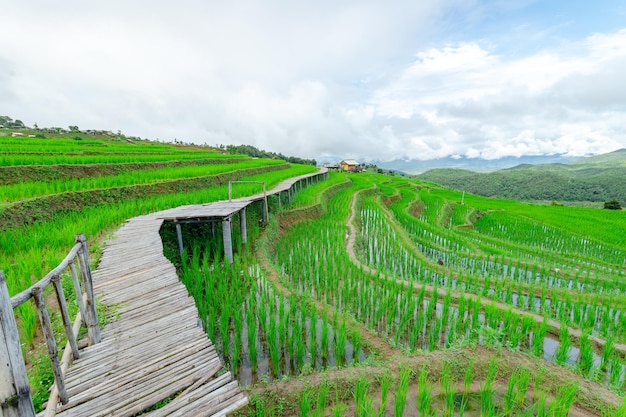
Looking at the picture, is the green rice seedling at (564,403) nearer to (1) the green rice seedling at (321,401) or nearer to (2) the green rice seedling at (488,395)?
(2) the green rice seedling at (488,395)

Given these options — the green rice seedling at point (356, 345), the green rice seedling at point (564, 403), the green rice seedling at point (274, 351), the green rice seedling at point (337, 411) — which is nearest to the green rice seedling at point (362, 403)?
the green rice seedling at point (337, 411)

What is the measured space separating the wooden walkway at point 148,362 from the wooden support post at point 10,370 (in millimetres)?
919

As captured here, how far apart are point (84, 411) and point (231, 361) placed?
2.35 meters

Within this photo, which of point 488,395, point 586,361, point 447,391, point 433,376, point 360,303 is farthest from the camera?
point 360,303

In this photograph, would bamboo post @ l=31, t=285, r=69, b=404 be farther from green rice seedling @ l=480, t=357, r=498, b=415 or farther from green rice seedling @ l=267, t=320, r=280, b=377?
green rice seedling @ l=480, t=357, r=498, b=415

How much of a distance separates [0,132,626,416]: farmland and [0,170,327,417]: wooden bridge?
900mm

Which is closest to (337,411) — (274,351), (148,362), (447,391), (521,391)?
(447,391)

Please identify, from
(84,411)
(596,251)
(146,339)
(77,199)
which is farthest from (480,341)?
(596,251)

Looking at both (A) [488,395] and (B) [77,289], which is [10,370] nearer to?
(B) [77,289]

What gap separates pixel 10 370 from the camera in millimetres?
1511

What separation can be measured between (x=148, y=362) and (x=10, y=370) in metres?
1.45

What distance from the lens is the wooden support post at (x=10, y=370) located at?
58.6 inches

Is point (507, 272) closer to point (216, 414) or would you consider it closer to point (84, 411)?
point (216, 414)

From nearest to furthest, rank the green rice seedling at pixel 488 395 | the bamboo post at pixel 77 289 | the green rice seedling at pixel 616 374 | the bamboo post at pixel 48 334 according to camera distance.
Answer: the bamboo post at pixel 48 334
the bamboo post at pixel 77 289
the green rice seedling at pixel 488 395
the green rice seedling at pixel 616 374
